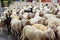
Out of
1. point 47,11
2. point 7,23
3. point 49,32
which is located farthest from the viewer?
point 47,11

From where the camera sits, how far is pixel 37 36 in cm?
231

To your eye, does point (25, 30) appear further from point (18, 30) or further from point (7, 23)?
point (7, 23)

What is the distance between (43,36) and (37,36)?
0.09 meters

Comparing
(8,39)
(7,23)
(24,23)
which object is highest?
(24,23)

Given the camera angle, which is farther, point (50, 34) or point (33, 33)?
point (33, 33)

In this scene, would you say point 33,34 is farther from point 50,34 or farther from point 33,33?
point 50,34

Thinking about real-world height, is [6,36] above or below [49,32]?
below

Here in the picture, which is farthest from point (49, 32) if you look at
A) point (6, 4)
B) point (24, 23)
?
point (6, 4)

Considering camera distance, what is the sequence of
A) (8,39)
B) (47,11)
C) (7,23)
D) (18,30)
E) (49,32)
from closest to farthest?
(49,32), (18,30), (8,39), (7,23), (47,11)

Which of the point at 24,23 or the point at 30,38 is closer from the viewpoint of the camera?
the point at 30,38

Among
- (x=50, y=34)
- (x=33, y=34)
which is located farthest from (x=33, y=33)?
(x=50, y=34)

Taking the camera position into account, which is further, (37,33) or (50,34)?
(37,33)

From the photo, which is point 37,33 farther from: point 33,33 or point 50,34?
point 50,34

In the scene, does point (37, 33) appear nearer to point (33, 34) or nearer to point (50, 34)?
point (33, 34)
